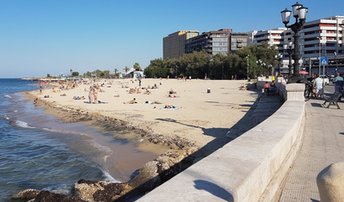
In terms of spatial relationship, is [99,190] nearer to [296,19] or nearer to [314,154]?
[314,154]

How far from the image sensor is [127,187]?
27.7 feet

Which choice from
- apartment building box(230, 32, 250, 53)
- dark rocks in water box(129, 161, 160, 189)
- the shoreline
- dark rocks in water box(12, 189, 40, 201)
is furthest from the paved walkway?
apartment building box(230, 32, 250, 53)

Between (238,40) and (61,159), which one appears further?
(238,40)

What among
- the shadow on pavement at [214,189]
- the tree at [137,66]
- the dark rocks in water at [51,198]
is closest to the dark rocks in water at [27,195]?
the dark rocks in water at [51,198]

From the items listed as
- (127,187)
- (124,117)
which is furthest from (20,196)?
(124,117)

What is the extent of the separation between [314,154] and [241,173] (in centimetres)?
378

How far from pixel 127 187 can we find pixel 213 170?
17.5ft

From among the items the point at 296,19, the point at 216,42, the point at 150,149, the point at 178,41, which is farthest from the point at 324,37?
Result: the point at 150,149

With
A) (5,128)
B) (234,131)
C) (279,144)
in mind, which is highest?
(279,144)

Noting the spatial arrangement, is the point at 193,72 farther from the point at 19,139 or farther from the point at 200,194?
the point at 200,194

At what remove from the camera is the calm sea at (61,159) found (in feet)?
33.1

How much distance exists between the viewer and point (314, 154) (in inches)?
263

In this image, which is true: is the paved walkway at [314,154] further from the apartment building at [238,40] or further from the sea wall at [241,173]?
the apartment building at [238,40]

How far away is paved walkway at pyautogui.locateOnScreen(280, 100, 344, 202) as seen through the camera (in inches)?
184
